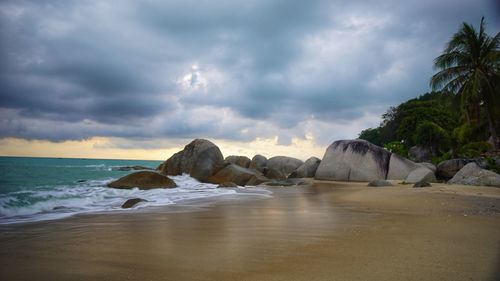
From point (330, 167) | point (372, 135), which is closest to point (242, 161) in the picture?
point (330, 167)

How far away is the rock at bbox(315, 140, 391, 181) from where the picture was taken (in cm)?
1919

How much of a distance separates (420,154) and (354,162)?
13.9 metres

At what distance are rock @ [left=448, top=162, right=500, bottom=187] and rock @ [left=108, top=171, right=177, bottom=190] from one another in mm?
12518

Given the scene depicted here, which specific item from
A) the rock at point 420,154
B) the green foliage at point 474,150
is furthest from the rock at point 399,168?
the rock at point 420,154

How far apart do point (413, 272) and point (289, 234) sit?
192 centimetres

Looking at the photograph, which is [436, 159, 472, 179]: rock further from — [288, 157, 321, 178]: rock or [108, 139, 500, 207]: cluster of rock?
[288, 157, 321, 178]: rock

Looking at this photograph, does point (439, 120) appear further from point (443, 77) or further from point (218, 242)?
point (218, 242)

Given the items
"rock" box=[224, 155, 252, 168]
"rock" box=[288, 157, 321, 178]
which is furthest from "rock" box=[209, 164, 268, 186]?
"rock" box=[224, 155, 252, 168]

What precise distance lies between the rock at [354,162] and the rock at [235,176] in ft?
15.8

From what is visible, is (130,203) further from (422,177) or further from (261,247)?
(422,177)

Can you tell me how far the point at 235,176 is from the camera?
18.2m

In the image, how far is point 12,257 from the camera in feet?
11.6

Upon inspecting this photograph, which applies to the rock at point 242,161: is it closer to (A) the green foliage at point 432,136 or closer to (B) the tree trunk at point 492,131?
(A) the green foliage at point 432,136

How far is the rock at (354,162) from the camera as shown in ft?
63.0
